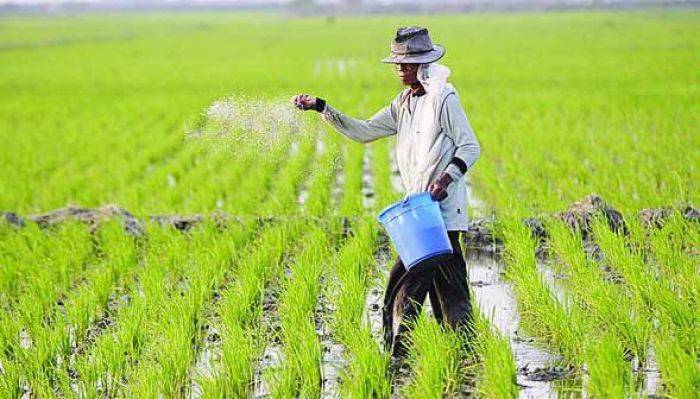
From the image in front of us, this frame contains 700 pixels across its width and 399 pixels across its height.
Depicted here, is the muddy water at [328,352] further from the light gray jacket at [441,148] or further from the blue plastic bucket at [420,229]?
the light gray jacket at [441,148]

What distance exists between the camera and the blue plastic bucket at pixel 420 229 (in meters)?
3.05

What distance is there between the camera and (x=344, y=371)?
120 inches

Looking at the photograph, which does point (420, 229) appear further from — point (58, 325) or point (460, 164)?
point (58, 325)

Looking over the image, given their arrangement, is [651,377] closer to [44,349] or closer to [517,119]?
[44,349]

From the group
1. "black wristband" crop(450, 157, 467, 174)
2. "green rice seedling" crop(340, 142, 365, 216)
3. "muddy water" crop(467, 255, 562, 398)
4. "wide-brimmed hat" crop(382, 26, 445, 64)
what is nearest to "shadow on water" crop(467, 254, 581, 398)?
"muddy water" crop(467, 255, 562, 398)

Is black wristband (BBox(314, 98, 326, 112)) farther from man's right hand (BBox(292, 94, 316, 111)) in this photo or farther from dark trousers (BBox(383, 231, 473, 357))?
dark trousers (BBox(383, 231, 473, 357))

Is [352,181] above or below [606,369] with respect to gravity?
above

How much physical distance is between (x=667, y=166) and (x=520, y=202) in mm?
1607

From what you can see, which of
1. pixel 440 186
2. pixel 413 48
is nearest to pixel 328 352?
pixel 440 186

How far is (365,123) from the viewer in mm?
3428

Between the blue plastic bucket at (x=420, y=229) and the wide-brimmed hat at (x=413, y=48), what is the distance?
0.46m

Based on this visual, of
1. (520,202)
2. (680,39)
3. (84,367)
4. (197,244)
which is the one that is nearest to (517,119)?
(520,202)

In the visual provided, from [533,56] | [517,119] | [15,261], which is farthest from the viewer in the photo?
[533,56]

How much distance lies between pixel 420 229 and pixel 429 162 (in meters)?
0.27
